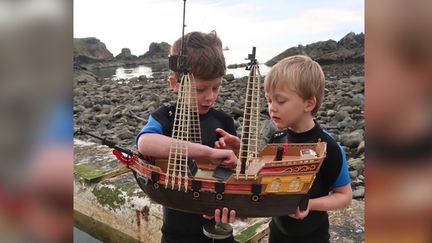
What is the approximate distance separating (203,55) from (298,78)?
290 millimetres

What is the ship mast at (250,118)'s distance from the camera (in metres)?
0.99

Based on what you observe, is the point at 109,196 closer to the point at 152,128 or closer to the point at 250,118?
the point at 152,128

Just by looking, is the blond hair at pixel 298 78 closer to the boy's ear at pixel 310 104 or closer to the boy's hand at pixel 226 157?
the boy's ear at pixel 310 104

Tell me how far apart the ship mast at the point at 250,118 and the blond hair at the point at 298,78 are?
0.17m

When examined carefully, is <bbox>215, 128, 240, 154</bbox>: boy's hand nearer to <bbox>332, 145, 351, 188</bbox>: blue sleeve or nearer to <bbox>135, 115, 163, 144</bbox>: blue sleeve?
<bbox>135, 115, 163, 144</bbox>: blue sleeve

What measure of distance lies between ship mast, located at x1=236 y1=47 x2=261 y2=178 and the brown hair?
0.26 meters

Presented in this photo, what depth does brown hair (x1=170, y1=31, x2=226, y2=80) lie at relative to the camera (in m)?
1.23

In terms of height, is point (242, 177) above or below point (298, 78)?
below

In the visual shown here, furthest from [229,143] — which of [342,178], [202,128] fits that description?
[342,178]

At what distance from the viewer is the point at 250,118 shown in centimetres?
101
